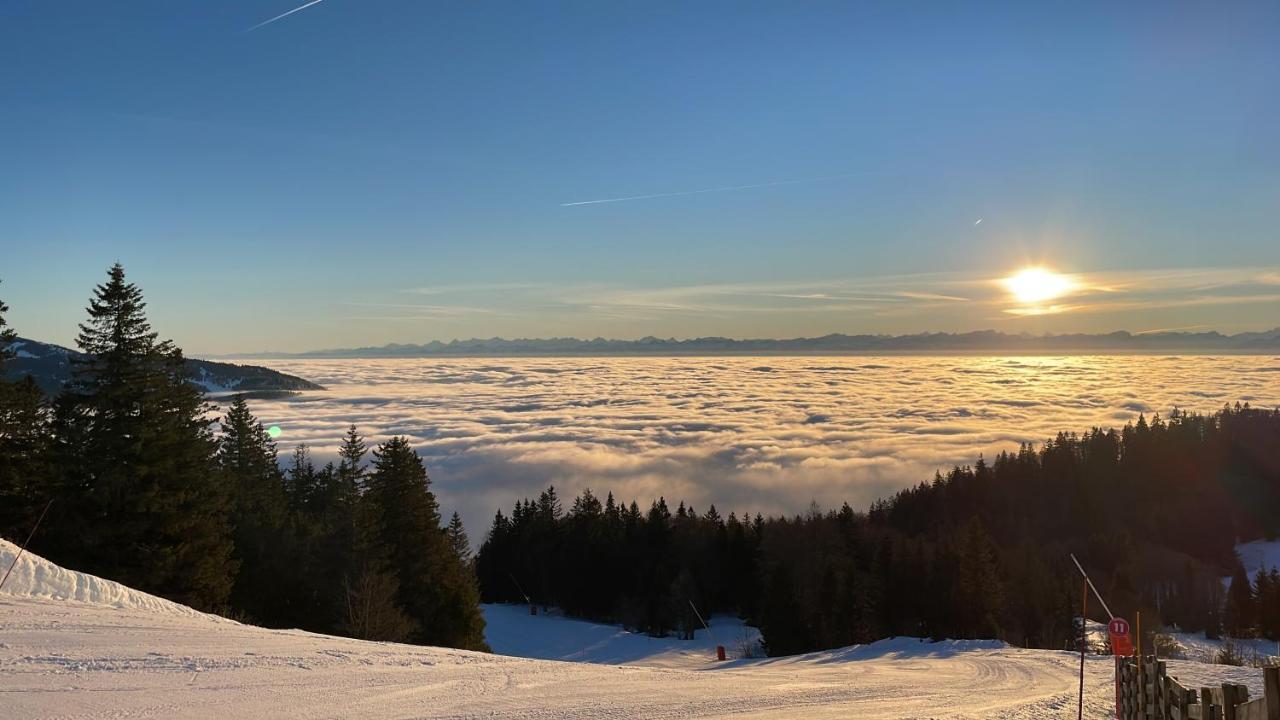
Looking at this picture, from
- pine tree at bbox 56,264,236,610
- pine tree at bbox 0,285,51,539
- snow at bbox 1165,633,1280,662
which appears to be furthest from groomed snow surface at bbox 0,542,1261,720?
snow at bbox 1165,633,1280,662

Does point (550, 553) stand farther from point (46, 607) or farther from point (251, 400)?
point (251, 400)

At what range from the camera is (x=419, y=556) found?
1321 inches

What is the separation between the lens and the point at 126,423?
909 inches

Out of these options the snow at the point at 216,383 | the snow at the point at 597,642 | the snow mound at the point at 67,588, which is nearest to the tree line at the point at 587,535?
the snow at the point at 597,642

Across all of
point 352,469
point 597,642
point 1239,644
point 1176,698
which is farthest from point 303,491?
point 1239,644

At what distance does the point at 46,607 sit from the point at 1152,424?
149775mm

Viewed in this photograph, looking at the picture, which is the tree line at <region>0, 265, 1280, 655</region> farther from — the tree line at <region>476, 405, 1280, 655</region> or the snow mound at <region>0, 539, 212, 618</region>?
the snow mound at <region>0, 539, 212, 618</region>

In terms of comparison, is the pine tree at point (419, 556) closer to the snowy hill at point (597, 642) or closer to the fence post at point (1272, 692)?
the snowy hill at point (597, 642)

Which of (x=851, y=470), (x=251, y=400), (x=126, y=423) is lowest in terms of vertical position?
(x=851, y=470)

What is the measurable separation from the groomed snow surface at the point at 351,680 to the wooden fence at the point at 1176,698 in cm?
169

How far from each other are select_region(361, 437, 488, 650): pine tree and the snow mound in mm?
18500

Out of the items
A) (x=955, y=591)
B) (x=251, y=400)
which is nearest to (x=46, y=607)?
(x=955, y=591)

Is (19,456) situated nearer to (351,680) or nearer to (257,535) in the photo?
(257,535)

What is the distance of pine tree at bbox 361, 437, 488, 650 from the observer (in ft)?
107
